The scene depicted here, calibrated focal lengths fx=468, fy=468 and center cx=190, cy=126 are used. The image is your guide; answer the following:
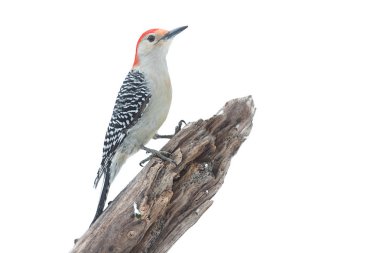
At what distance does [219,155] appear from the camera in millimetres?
4535

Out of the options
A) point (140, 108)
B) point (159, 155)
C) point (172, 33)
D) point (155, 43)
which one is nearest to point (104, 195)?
point (159, 155)

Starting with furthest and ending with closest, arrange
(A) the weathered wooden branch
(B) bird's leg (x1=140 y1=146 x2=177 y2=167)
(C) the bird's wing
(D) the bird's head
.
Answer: (D) the bird's head < (C) the bird's wing < (B) bird's leg (x1=140 y1=146 x2=177 y2=167) < (A) the weathered wooden branch

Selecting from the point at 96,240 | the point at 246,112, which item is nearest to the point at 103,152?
the point at 96,240

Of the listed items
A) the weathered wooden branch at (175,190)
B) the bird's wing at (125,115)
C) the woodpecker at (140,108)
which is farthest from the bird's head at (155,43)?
the weathered wooden branch at (175,190)

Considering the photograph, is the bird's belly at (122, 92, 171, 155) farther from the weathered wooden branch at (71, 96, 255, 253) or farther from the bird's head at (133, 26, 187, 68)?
the bird's head at (133, 26, 187, 68)

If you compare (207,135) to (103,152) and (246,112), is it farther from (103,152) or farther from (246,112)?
(103,152)

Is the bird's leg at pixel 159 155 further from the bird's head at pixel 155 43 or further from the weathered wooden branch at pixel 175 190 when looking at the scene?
the bird's head at pixel 155 43

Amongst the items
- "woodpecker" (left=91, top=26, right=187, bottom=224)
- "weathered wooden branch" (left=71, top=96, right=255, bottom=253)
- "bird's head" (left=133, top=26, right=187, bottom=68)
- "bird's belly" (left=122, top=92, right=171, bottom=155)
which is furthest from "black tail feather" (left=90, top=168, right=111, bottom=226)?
"bird's head" (left=133, top=26, right=187, bottom=68)

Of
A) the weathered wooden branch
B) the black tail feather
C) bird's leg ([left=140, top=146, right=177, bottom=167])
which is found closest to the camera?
the weathered wooden branch

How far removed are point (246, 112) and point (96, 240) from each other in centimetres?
186

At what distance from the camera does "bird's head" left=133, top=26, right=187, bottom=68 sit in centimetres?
504

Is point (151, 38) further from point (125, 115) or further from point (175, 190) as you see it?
point (175, 190)

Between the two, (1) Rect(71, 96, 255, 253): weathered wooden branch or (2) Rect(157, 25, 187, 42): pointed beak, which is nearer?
(1) Rect(71, 96, 255, 253): weathered wooden branch

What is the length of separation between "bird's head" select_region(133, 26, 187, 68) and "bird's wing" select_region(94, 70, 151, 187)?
0.26 metres
